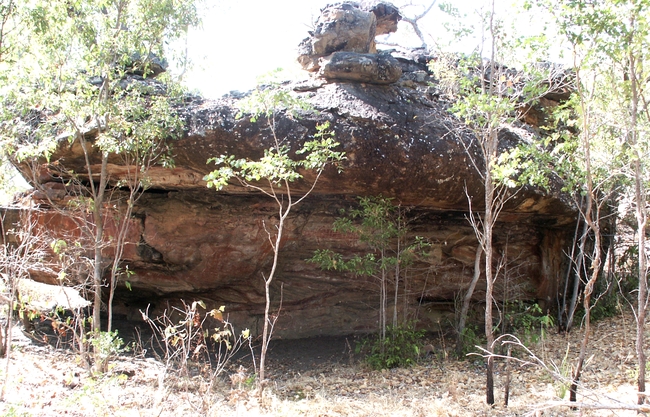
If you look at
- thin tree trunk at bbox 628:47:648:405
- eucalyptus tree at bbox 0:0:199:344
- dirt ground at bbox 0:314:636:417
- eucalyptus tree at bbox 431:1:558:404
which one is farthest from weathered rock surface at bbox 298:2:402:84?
dirt ground at bbox 0:314:636:417

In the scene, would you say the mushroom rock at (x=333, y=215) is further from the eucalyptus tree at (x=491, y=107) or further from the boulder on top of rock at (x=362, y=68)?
the eucalyptus tree at (x=491, y=107)

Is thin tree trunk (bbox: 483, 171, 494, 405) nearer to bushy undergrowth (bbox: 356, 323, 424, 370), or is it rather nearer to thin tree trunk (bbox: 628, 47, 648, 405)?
thin tree trunk (bbox: 628, 47, 648, 405)

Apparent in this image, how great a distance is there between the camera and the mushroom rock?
654cm

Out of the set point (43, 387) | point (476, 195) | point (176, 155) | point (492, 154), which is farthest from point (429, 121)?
point (43, 387)

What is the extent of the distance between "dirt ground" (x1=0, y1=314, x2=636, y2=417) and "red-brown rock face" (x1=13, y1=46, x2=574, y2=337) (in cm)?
109

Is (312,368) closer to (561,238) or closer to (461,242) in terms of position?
(461,242)

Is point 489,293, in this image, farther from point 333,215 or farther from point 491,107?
point 333,215

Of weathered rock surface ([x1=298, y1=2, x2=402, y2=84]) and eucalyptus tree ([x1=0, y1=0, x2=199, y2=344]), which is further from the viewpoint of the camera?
weathered rock surface ([x1=298, y1=2, x2=402, y2=84])

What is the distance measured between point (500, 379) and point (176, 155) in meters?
5.18

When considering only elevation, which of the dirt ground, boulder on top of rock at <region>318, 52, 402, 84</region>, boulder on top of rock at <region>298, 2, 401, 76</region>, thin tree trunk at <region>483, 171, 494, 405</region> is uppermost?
boulder on top of rock at <region>298, 2, 401, 76</region>

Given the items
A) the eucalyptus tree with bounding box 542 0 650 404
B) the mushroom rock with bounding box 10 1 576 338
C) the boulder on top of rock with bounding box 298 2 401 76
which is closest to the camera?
the eucalyptus tree with bounding box 542 0 650 404

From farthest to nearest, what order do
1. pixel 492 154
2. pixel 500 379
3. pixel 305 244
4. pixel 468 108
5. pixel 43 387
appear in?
pixel 305 244 < pixel 500 379 < pixel 43 387 < pixel 492 154 < pixel 468 108

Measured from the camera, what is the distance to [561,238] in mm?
8586

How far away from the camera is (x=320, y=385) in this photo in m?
6.62
